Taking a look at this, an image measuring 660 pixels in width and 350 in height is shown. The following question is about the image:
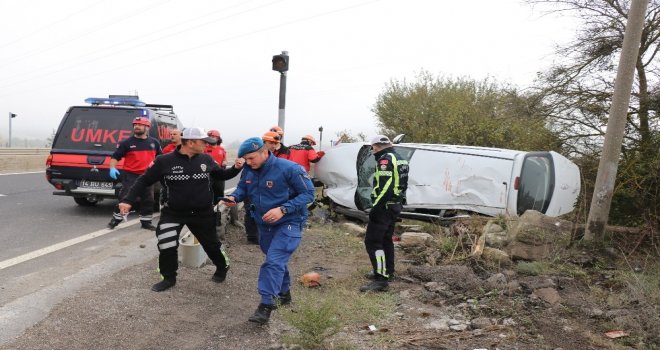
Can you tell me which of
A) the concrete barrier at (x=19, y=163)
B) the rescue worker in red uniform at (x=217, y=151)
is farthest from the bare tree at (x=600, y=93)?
the concrete barrier at (x=19, y=163)

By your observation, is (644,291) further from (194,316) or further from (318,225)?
(318,225)

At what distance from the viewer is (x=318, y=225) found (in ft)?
28.8

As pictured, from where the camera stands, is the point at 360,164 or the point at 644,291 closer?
the point at 644,291

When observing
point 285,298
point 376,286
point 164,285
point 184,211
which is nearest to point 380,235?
point 376,286

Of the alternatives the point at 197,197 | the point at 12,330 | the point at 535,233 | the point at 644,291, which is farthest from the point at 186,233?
the point at 644,291

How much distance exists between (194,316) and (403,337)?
171 centimetres

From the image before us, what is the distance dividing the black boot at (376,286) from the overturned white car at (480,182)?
2.73 meters

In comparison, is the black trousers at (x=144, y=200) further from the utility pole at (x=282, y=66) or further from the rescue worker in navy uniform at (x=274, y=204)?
the rescue worker in navy uniform at (x=274, y=204)

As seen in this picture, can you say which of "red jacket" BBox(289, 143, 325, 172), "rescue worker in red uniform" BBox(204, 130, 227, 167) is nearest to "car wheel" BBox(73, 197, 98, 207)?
"rescue worker in red uniform" BBox(204, 130, 227, 167)

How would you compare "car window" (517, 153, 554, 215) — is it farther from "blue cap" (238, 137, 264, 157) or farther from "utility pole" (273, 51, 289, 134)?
"blue cap" (238, 137, 264, 157)

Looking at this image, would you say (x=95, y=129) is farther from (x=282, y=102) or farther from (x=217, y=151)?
(x=282, y=102)

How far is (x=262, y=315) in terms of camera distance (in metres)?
3.97

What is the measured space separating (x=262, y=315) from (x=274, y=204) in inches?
35.3

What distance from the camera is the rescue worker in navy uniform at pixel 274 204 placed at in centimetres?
410
